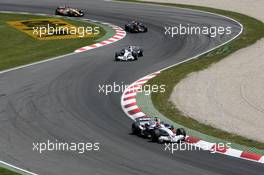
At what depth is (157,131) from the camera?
27312 mm

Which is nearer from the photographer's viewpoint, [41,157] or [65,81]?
[41,157]

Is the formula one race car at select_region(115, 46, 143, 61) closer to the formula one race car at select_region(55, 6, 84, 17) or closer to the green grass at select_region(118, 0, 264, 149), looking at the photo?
the green grass at select_region(118, 0, 264, 149)

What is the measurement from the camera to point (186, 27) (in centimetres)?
5597

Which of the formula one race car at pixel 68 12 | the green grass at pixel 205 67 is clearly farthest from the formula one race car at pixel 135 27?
the formula one race car at pixel 68 12

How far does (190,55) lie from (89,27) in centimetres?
1356

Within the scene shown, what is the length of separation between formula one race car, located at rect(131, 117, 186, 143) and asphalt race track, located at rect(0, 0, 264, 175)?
17.0 inches

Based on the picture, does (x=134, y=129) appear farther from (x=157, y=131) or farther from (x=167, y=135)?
(x=167, y=135)

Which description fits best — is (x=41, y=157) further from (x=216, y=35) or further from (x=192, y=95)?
(x=216, y=35)

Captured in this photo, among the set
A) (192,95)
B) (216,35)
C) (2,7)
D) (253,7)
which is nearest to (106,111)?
(192,95)

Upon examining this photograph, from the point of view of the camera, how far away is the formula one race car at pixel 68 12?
205 feet

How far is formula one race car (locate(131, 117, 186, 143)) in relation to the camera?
2694 cm

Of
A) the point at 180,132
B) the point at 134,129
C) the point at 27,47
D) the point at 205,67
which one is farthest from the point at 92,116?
the point at 27,47

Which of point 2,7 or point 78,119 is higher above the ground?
point 78,119

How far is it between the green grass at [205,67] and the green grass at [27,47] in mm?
10037
